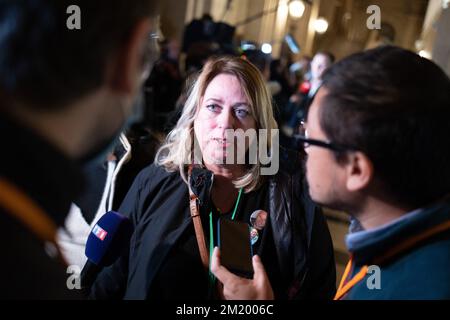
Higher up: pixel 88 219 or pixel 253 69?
pixel 253 69

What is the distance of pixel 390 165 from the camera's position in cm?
96

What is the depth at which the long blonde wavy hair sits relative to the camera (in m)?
1.73

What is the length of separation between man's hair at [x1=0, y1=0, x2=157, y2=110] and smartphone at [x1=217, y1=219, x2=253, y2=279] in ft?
2.25

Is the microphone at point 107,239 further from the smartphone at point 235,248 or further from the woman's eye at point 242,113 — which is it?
the woman's eye at point 242,113

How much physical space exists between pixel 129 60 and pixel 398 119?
61 centimetres

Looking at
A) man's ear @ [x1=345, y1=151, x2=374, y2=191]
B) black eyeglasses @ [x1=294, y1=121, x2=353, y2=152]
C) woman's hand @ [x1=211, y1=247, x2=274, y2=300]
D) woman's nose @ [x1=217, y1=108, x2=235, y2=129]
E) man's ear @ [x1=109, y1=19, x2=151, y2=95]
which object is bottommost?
woman's hand @ [x1=211, y1=247, x2=274, y2=300]

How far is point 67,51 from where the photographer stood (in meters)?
0.61

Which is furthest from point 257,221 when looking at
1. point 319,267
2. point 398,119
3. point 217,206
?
point 398,119

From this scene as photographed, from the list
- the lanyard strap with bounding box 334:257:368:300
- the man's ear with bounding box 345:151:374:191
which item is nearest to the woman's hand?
the lanyard strap with bounding box 334:257:368:300

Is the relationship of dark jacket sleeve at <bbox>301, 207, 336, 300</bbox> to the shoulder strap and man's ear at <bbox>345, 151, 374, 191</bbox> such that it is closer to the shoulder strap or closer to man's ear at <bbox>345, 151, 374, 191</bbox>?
the shoulder strap
